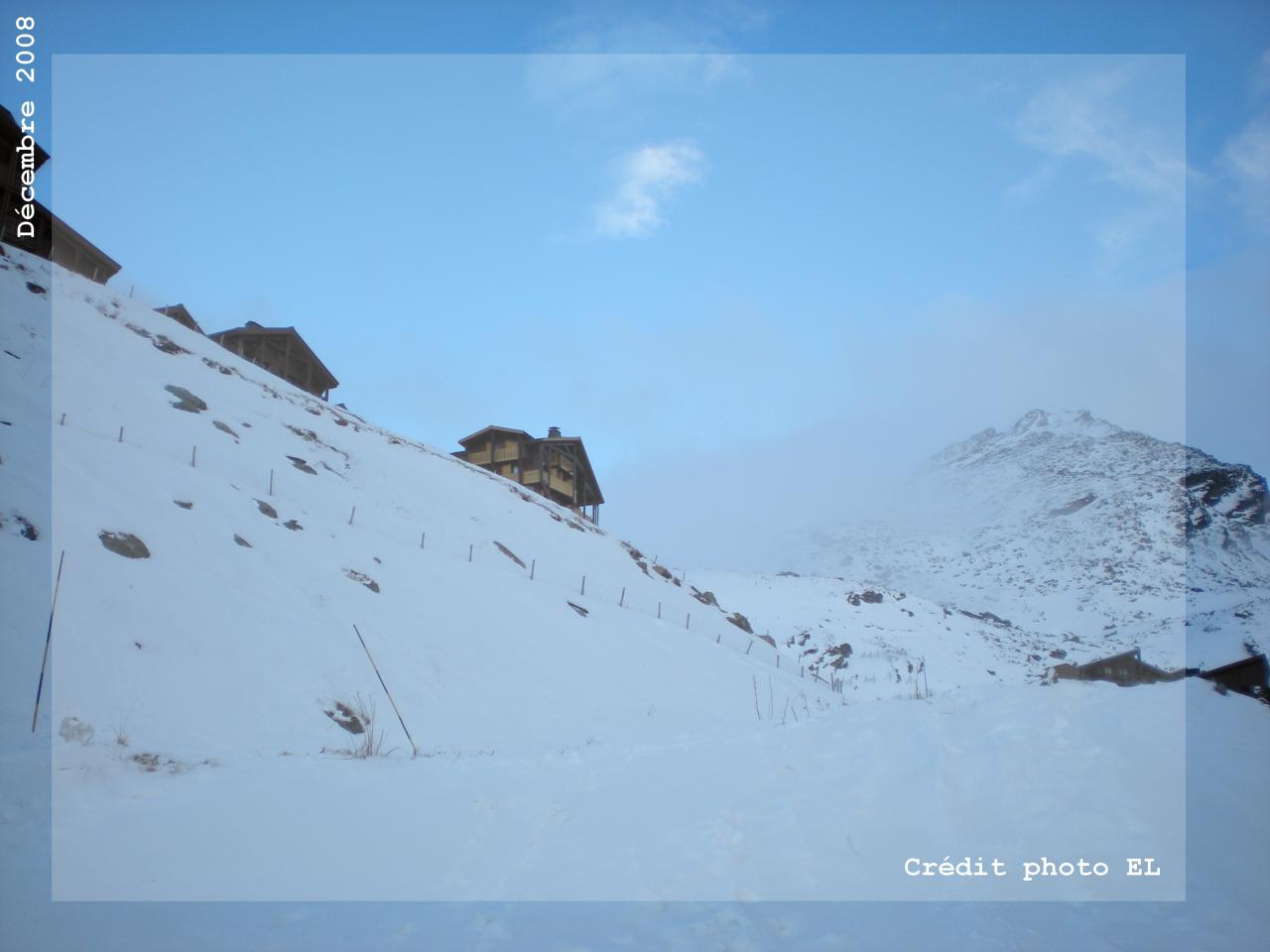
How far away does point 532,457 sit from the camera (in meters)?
49.8

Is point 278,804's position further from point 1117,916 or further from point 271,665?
point 1117,916

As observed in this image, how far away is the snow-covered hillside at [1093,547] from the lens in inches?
2074

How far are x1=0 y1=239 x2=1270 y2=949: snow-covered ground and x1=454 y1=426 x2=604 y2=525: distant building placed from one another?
29.7 metres

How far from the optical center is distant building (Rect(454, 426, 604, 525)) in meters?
48.9

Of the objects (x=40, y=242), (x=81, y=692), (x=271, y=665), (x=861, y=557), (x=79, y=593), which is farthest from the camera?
(x=861, y=557)

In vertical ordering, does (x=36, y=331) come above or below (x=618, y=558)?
above

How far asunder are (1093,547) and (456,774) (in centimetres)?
8622

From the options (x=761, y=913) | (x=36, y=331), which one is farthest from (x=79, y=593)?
(x=36, y=331)

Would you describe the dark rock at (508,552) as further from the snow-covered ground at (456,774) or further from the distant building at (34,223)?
the distant building at (34,223)

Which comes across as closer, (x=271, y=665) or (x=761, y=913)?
(x=761, y=913)

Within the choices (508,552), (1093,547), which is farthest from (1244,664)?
(1093,547)

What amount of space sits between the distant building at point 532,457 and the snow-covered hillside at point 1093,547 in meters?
33.0

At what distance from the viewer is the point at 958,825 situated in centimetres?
584

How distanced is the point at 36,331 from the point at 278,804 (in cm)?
2195
